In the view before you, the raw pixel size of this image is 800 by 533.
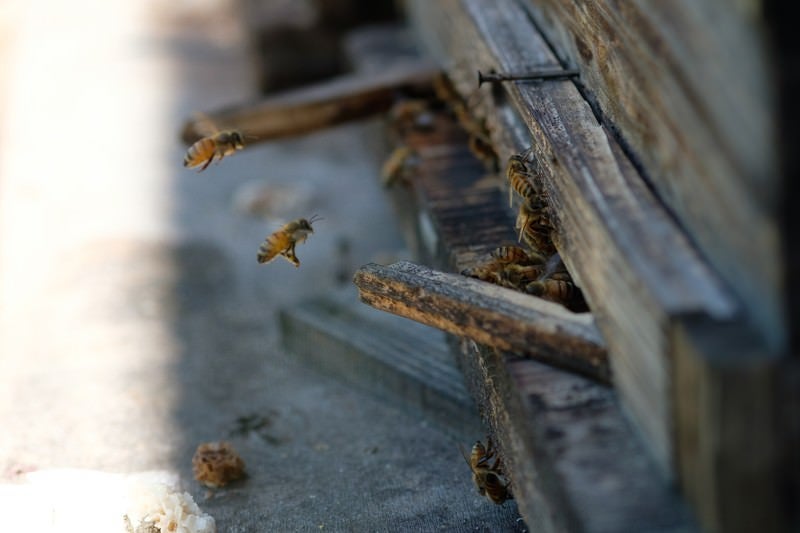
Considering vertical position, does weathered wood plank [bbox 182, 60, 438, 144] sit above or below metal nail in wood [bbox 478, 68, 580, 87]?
above

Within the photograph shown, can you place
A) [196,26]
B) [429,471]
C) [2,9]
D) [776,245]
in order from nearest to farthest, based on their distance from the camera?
[776,245] → [429,471] → [196,26] → [2,9]

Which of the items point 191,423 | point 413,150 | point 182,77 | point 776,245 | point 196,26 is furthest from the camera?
point 196,26

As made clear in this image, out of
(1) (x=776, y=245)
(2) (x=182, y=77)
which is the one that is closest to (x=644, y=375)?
(1) (x=776, y=245)

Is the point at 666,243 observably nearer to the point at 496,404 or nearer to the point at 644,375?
the point at 644,375

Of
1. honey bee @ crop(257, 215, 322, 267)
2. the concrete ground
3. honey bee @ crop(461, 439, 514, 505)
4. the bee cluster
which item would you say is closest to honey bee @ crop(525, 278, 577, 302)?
the bee cluster

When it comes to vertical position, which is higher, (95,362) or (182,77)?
(182,77)

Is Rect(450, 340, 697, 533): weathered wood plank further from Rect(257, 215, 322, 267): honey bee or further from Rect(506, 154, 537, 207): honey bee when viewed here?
Rect(257, 215, 322, 267): honey bee

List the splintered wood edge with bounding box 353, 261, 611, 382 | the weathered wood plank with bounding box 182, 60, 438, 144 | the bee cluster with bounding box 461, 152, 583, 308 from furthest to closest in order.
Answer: the weathered wood plank with bounding box 182, 60, 438, 144 < the bee cluster with bounding box 461, 152, 583, 308 < the splintered wood edge with bounding box 353, 261, 611, 382

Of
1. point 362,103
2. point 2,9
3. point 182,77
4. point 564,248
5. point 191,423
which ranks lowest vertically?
point 564,248
